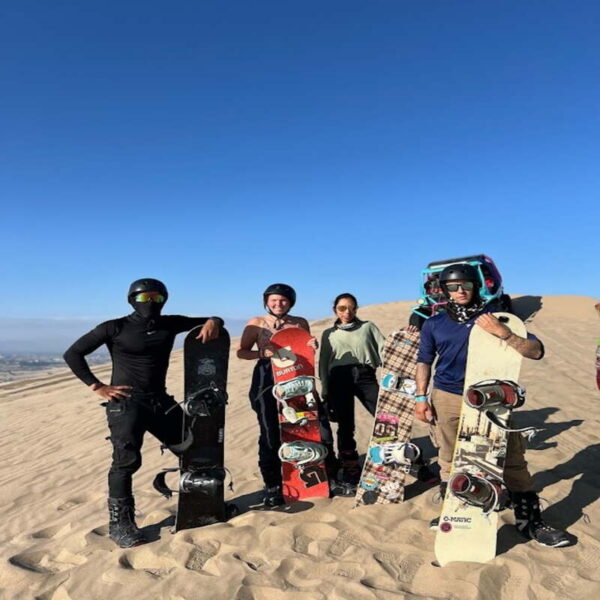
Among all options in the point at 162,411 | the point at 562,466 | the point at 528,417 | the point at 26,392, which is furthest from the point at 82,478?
the point at 26,392

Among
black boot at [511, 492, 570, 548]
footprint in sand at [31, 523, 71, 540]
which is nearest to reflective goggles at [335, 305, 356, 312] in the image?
black boot at [511, 492, 570, 548]

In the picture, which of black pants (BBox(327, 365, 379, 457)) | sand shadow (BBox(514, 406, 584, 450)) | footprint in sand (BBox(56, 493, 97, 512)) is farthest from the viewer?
sand shadow (BBox(514, 406, 584, 450))

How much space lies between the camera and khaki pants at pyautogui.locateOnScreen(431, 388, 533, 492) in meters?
3.59

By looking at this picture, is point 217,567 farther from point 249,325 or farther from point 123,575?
point 249,325

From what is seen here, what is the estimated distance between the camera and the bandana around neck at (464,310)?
370 centimetres

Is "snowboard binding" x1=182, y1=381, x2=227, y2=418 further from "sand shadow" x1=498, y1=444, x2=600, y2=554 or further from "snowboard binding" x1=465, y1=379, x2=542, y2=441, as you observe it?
"sand shadow" x1=498, y1=444, x2=600, y2=554

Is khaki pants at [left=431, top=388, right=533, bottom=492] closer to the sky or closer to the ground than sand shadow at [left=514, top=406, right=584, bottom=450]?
closer to the sky

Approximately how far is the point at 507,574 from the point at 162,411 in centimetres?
307

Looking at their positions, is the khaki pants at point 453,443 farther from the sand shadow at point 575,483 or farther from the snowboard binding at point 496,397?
the sand shadow at point 575,483

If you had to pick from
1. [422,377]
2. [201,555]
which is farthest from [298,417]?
[201,555]

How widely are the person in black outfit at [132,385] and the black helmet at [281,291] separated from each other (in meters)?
0.99

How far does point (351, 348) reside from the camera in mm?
4953

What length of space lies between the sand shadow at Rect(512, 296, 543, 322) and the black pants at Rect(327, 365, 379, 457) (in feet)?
60.4

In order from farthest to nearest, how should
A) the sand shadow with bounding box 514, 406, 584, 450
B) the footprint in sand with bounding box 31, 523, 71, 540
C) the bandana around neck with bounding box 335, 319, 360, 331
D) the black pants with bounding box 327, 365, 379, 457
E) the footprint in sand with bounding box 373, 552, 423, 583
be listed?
1. the sand shadow with bounding box 514, 406, 584, 450
2. the bandana around neck with bounding box 335, 319, 360, 331
3. the black pants with bounding box 327, 365, 379, 457
4. the footprint in sand with bounding box 31, 523, 71, 540
5. the footprint in sand with bounding box 373, 552, 423, 583
